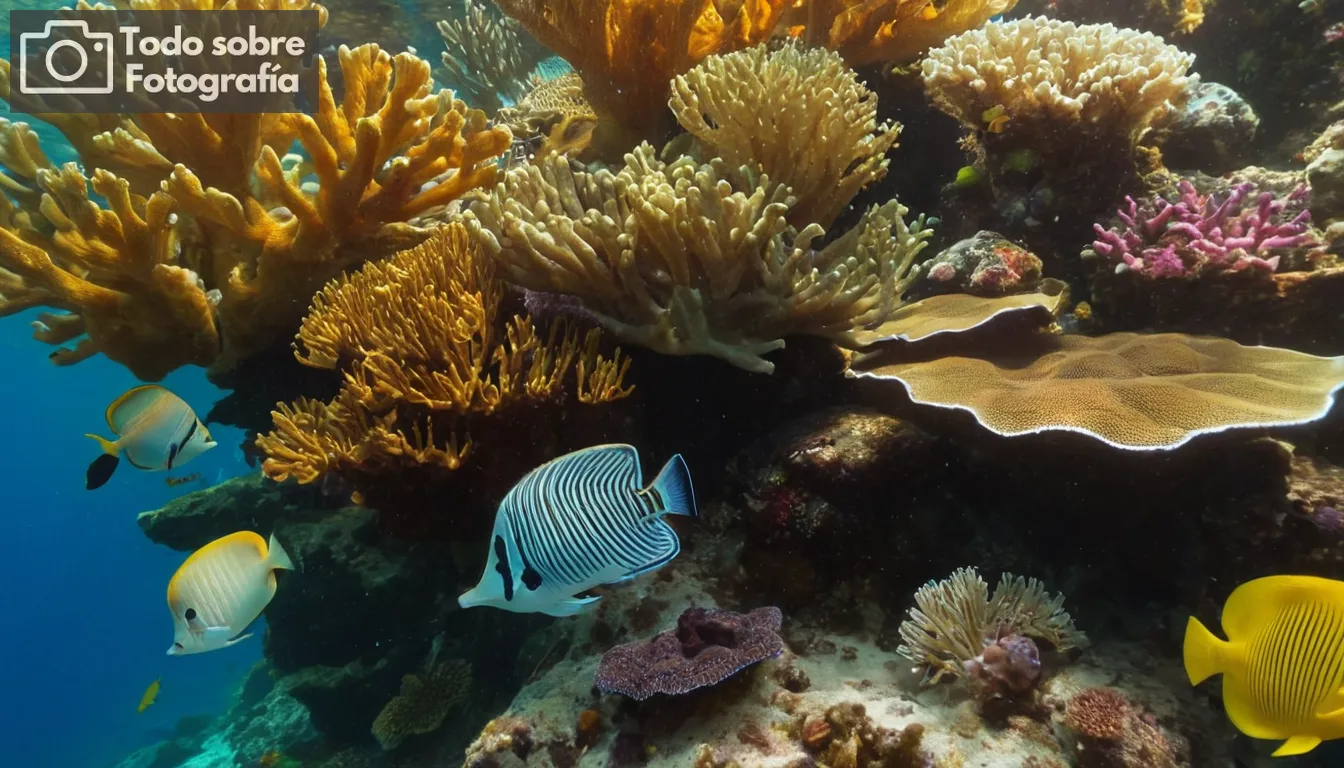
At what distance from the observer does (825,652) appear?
10.1ft

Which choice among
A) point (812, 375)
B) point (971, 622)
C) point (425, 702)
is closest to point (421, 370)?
point (812, 375)

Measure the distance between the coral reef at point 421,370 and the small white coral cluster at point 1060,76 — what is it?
2938 millimetres

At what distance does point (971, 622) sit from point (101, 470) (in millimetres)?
4331

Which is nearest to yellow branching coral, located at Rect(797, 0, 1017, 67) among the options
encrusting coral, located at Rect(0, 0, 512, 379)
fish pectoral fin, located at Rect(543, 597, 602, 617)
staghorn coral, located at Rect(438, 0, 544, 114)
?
encrusting coral, located at Rect(0, 0, 512, 379)

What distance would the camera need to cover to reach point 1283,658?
6.68 ft

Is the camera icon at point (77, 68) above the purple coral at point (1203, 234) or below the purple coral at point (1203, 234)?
above

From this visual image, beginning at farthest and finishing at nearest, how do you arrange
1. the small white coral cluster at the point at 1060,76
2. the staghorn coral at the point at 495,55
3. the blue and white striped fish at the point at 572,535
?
the staghorn coral at the point at 495,55
the small white coral cluster at the point at 1060,76
the blue and white striped fish at the point at 572,535

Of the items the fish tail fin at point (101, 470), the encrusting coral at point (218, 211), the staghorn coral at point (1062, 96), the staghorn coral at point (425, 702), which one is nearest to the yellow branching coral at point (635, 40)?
the encrusting coral at point (218, 211)

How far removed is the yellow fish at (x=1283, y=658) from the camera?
1973mm

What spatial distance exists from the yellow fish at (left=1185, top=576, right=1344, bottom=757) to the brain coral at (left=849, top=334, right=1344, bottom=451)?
2.15 ft

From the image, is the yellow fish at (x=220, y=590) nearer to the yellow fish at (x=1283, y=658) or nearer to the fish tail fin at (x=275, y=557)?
the fish tail fin at (x=275, y=557)

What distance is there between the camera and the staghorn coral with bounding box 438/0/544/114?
9047 millimetres

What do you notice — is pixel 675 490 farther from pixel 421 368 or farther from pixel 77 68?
pixel 77 68

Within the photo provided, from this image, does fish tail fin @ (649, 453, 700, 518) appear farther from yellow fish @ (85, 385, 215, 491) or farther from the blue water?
the blue water
